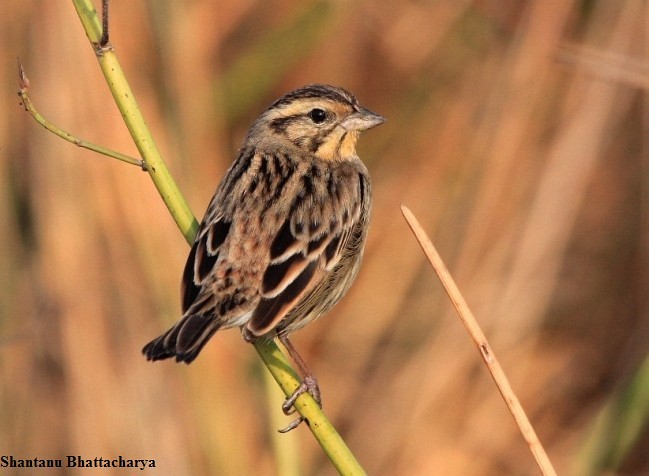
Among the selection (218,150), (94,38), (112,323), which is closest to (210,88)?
(218,150)

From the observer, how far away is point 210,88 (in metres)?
5.46

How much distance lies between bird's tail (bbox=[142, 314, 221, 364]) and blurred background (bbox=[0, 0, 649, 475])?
59 cm

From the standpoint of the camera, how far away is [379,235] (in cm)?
602

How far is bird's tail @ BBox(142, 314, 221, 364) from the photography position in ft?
10.3

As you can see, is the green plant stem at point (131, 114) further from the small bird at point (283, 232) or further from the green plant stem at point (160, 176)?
the small bird at point (283, 232)

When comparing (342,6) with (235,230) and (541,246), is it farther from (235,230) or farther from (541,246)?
(235,230)

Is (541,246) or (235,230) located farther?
(541,246)

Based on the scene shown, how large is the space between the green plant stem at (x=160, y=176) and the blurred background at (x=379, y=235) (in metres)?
0.62

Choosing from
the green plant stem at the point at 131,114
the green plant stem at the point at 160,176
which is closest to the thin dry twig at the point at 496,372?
the green plant stem at the point at 160,176

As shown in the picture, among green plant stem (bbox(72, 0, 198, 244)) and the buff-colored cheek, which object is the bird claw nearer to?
green plant stem (bbox(72, 0, 198, 244))

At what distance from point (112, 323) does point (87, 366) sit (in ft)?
0.71

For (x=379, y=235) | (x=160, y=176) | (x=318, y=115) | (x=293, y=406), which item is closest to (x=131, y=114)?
(x=160, y=176)

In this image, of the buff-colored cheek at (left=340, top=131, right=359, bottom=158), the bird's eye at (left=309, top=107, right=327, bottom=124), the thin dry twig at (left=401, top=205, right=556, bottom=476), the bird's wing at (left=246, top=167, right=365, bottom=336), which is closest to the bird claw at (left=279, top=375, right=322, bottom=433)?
the bird's wing at (left=246, top=167, right=365, bottom=336)

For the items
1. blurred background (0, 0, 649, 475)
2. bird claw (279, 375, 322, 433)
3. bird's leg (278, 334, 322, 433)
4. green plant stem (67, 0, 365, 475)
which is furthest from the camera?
blurred background (0, 0, 649, 475)
